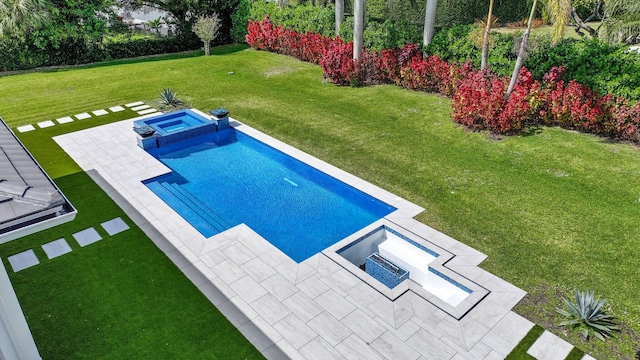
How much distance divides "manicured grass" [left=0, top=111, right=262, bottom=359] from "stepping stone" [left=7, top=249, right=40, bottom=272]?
0.13 meters

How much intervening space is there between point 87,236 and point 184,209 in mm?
2699

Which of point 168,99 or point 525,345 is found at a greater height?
point 168,99

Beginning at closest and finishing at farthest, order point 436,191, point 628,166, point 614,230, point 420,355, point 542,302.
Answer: point 420,355 → point 542,302 → point 614,230 → point 436,191 → point 628,166

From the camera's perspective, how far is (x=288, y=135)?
18219 millimetres

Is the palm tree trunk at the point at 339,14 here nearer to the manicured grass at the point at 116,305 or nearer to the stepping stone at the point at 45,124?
the stepping stone at the point at 45,124

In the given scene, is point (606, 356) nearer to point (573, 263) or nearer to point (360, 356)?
point (573, 263)

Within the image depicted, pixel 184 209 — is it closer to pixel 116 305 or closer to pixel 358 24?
pixel 116 305

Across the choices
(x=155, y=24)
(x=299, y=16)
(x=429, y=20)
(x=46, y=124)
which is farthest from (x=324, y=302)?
(x=155, y=24)

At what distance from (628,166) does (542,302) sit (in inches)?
339

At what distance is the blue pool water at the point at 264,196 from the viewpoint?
12.4m

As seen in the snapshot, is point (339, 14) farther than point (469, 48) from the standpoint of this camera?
Yes

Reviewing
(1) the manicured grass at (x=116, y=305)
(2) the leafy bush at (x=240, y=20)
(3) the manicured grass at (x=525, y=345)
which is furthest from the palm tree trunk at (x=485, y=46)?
(2) the leafy bush at (x=240, y=20)

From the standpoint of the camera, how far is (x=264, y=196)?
561 inches

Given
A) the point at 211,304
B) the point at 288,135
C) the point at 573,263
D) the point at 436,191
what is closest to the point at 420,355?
the point at 211,304
